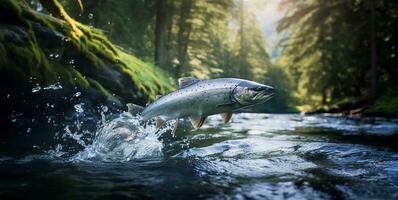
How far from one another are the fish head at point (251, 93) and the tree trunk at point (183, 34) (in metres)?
23.6

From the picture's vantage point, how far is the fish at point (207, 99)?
5.52 meters

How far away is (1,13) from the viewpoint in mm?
8977

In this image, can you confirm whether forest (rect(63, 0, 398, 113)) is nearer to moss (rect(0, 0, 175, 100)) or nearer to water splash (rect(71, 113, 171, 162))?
moss (rect(0, 0, 175, 100))

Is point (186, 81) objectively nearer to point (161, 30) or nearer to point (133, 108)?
point (133, 108)

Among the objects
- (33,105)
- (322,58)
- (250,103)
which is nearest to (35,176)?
(250,103)

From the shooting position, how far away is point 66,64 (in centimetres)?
1012

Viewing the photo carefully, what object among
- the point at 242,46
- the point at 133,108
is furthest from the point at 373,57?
the point at 242,46

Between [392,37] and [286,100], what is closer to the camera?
[392,37]

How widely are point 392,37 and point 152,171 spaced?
2892 centimetres

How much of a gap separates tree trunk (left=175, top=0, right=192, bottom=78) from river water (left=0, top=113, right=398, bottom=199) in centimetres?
2148

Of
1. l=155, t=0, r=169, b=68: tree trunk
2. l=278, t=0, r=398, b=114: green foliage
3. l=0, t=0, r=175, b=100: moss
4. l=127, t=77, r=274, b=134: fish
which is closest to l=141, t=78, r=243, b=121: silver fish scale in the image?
l=127, t=77, r=274, b=134: fish

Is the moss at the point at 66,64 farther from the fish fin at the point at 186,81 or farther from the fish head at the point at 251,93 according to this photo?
the fish head at the point at 251,93

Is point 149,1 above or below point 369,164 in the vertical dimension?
above

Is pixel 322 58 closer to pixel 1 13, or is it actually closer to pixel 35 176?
pixel 1 13
